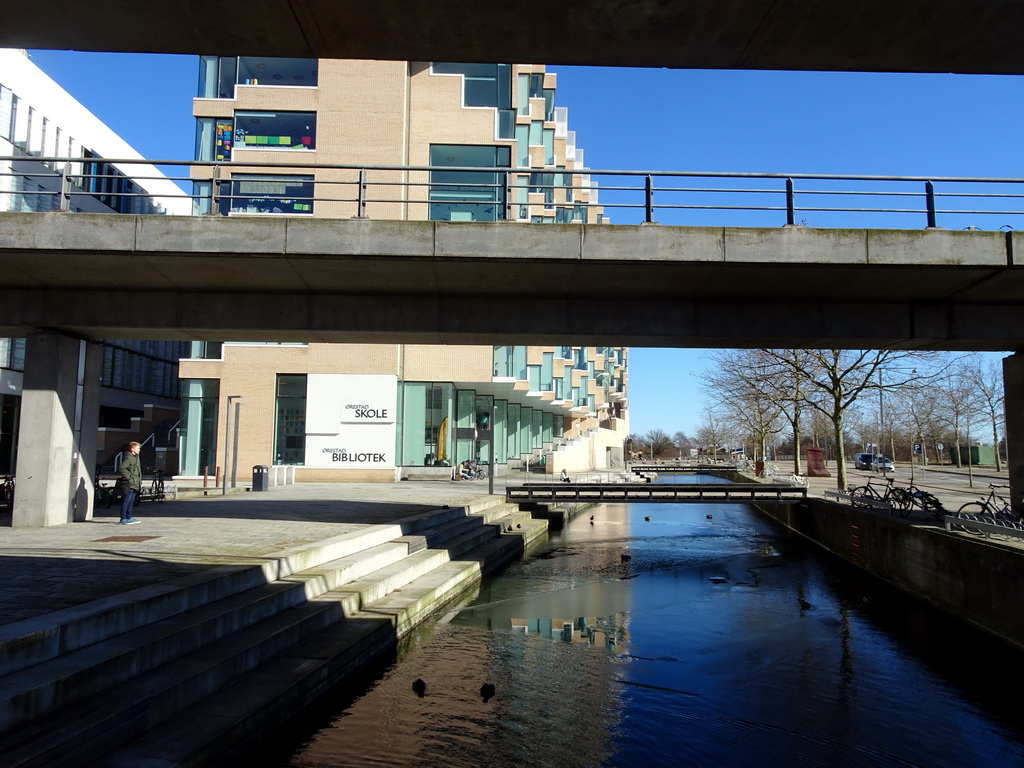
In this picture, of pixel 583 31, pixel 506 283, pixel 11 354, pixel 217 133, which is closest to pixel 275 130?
pixel 217 133

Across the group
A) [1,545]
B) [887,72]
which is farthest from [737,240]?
[1,545]

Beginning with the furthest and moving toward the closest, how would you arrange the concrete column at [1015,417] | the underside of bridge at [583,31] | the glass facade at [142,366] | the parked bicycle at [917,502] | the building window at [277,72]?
the glass facade at [142,366] < the building window at [277,72] < the parked bicycle at [917,502] < the concrete column at [1015,417] < the underside of bridge at [583,31]

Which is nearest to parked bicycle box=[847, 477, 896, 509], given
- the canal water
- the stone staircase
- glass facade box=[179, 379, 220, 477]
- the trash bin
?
the canal water

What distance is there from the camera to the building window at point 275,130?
32.1 meters

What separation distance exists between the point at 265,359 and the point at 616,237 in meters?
23.7

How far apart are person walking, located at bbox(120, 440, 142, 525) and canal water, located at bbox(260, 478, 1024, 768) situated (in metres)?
6.47

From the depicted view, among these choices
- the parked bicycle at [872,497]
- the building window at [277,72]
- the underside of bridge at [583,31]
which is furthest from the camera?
the building window at [277,72]

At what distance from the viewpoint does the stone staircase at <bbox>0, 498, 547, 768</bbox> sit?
18.5 feet

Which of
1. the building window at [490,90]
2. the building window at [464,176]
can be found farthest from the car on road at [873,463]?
the building window at [490,90]

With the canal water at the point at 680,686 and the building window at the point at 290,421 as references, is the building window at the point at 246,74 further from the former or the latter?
the canal water at the point at 680,686

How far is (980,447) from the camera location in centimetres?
7362

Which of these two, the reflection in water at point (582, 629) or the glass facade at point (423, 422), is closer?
the reflection in water at point (582, 629)

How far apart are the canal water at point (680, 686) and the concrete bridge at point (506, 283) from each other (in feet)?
16.5

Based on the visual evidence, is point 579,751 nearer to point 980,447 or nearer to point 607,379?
point 607,379
